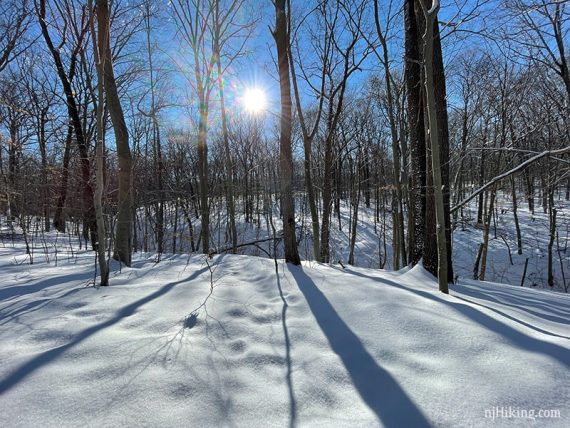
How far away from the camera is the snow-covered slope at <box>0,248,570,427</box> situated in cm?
124

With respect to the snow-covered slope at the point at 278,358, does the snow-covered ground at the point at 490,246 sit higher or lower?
lower

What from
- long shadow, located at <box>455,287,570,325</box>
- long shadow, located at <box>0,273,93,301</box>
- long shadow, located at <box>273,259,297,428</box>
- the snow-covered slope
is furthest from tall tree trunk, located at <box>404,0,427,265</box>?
long shadow, located at <box>0,273,93,301</box>

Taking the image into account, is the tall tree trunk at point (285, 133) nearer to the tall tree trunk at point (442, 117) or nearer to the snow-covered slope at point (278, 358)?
the snow-covered slope at point (278, 358)

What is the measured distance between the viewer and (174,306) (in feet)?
7.95

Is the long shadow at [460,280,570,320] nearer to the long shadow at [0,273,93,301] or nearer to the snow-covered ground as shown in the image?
the long shadow at [0,273,93,301]

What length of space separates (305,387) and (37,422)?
1194 millimetres

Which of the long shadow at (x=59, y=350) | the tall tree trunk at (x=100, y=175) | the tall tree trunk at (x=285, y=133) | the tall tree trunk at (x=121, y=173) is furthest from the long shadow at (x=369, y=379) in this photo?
the tall tree trunk at (x=121, y=173)

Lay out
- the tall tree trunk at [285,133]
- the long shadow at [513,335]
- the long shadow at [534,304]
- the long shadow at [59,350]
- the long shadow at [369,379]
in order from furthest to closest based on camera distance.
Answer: the tall tree trunk at [285,133], the long shadow at [534,304], the long shadow at [513,335], the long shadow at [59,350], the long shadow at [369,379]

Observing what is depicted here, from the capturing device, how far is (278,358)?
170 cm

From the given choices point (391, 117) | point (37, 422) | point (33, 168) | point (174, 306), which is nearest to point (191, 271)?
point (174, 306)

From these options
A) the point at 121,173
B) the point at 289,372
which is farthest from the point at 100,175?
the point at 289,372

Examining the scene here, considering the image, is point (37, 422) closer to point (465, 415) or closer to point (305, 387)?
point (305, 387)

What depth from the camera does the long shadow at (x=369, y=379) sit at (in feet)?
4.01

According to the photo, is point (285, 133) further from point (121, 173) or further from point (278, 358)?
point (278, 358)
